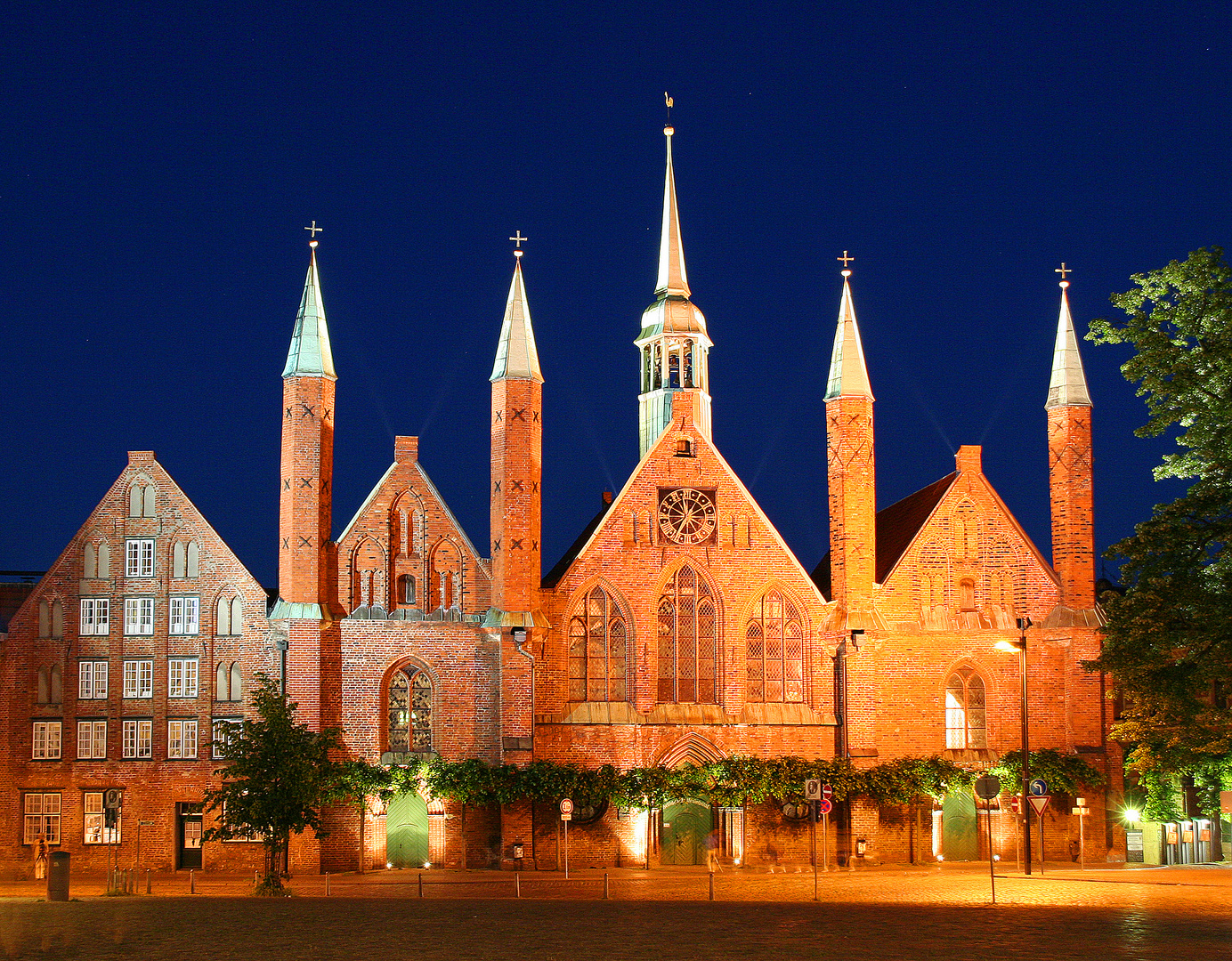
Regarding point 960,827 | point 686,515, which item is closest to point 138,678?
point 686,515

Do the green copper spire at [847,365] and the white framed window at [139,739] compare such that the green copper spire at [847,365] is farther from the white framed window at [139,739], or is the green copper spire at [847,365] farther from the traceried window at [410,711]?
the white framed window at [139,739]

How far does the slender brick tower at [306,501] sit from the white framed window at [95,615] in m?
6.67

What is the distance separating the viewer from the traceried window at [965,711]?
164ft

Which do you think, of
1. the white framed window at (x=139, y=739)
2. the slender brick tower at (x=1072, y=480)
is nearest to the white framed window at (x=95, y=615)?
the white framed window at (x=139, y=739)

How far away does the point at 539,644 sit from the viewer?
4850 centimetres

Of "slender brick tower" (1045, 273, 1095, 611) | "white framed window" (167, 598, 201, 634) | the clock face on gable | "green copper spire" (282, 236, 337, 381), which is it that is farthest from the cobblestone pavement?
"green copper spire" (282, 236, 337, 381)

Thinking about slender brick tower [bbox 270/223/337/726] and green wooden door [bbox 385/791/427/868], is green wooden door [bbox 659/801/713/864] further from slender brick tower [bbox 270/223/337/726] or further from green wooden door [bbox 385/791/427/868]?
slender brick tower [bbox 270/223/337/726]

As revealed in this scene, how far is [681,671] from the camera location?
49969mm

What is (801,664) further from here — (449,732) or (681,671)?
(449,732)

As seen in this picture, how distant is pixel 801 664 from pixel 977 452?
9.99 m

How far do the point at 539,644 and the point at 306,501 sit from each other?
30.1 feet

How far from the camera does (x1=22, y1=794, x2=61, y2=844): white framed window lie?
48.1 metres

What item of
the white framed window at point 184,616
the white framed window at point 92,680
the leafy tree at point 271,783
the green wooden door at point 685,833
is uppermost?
the white framed window at point 184,616

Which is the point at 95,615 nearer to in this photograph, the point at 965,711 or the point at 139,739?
the point at 139,739
